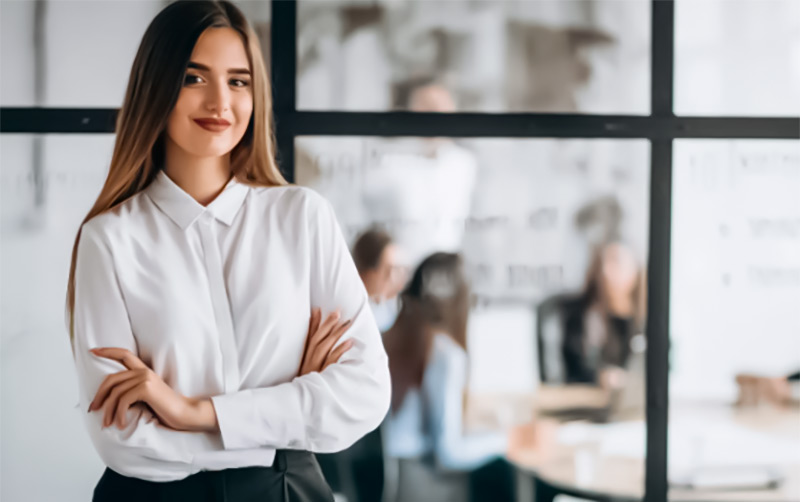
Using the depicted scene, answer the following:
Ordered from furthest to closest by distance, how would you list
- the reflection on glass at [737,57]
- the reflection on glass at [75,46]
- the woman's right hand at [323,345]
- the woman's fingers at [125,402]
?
1. the reflection on glass at [737,57]
2. the reflection on glass at [75,46]
3. the woman's right hand at [323,345]
4. the woman's fingers at [125,402]

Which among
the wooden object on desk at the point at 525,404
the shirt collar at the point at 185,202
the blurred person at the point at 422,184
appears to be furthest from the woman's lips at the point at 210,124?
the wooden object on desk at the point at 525,404

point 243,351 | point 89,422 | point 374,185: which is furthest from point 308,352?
point 374,185

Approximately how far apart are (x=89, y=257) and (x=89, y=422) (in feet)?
1.00

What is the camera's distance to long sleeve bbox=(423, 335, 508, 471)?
6.64 ft

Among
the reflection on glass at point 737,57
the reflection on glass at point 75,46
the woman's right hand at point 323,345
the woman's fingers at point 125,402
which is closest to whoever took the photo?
the woman's fingers at point 125,402

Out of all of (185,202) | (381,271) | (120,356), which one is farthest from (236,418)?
(381,271)

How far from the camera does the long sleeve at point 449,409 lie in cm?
202

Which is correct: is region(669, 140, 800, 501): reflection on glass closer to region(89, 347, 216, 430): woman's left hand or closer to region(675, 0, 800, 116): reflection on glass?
region(675, 0, 800, 116): reflection on glass

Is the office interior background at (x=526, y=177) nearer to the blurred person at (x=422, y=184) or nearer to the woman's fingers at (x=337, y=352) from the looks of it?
the blurred person at (x=422, y=184)

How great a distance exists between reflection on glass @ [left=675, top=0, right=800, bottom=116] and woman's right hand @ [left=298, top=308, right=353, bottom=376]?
1.27 meters

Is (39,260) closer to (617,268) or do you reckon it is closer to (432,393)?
(432,393)

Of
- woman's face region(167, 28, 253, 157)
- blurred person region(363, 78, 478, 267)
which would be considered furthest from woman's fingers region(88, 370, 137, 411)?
blurred person region(363, 78, 478, 267)

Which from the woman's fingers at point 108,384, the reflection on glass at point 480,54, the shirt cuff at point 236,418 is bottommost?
the shirt cuff at point 236,418

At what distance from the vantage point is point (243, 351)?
1.37 m
